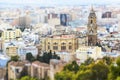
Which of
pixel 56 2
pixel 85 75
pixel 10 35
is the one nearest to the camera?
pixel 85 75

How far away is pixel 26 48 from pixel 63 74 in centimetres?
1108

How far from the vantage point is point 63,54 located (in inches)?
773

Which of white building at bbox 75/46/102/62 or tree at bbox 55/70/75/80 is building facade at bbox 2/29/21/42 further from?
tree at bbox 55/70/75/80

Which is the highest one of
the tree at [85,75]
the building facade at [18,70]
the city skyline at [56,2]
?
the city skyline at [56,2]

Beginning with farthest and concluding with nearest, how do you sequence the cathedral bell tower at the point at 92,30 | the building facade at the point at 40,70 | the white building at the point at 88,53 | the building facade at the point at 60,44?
the building facade at the point at 60,44 < the cathedral bell tower at the point at 92,30 < the white building at the point at 88,53 < the building facade at the point at 40,70

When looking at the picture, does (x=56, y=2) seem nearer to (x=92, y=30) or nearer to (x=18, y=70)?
(x=92, y=30)

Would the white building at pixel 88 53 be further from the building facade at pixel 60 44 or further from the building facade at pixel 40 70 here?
the building facade at pixel 40 70

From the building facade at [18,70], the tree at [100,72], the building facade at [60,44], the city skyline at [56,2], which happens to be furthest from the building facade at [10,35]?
the city skyline at [56,2]

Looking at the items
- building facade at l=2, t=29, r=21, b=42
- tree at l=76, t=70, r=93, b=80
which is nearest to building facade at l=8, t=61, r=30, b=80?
tree at l=76, t=70, r=93, b=80

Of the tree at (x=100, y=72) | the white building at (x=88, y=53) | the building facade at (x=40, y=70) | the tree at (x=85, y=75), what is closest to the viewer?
the tree at (x=85, y=75)

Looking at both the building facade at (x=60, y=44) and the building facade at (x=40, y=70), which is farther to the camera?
the building facade at (x=60, y=44)

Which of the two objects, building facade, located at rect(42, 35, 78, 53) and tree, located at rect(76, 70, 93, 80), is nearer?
tree, located at rect(76, 70, 93, 80)

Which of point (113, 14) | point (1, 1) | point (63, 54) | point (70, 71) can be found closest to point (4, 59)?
point (63, 54)

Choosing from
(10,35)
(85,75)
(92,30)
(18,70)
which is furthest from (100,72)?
(10,35)
